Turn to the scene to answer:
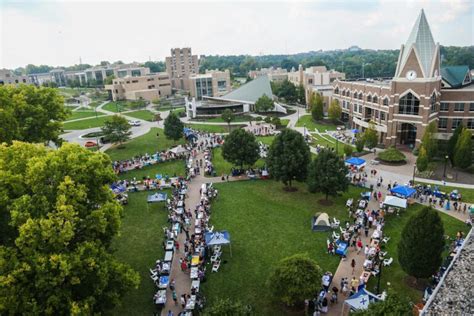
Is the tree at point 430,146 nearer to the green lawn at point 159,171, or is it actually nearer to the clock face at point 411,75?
the clock face at point 411,75

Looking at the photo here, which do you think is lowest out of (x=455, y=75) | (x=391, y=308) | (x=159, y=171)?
(x=159, y=171)

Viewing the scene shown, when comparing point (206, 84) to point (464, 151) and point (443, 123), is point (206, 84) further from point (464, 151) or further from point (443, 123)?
point (464, 151)

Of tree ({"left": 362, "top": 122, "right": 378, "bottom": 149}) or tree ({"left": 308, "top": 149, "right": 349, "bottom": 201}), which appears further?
tree ({"left": 362, "top": 122, "right": 378, "bottom": 149})

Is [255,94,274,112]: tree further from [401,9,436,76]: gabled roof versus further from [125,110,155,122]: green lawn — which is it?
[401,9,436,76]: gabled roof

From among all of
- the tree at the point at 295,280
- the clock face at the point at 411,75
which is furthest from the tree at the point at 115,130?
the tree at the point at 295,280

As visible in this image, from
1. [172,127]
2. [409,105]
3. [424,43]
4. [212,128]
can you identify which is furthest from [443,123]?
[212,128]

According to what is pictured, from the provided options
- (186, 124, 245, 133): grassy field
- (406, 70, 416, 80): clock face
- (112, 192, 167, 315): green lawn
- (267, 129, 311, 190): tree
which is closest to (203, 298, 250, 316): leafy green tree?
(112, 192, 167, 315): green lawn
